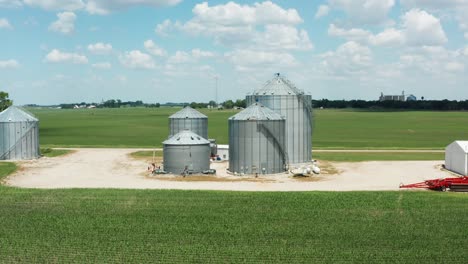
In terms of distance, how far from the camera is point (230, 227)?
28.5m

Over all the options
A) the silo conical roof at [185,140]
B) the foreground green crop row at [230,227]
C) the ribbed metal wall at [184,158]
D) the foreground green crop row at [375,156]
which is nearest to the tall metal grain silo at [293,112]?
the foreground green crop row at [375,156]

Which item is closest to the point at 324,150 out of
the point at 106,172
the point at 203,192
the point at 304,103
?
the point at 304,103

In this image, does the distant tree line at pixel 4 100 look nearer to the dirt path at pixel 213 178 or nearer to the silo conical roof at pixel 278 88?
the dirt path at pixel 213 178

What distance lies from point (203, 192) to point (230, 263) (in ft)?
50.9

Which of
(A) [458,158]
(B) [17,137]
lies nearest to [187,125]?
(B) [17,137]

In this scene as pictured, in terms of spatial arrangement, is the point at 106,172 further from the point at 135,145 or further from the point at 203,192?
the point at 135,145

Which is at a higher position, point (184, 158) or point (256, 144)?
point (256, 144)

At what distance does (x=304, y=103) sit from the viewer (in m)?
56.5

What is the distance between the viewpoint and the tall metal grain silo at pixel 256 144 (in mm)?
49031

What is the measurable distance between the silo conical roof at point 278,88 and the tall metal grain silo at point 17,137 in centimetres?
2804

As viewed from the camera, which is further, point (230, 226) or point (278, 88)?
point (278, 88)

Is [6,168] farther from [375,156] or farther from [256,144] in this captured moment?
[375,156]

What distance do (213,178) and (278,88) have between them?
14.5 meters

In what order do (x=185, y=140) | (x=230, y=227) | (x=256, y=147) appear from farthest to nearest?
(x=185, y=140), (x=256, y=147), (x=230, y=227)
